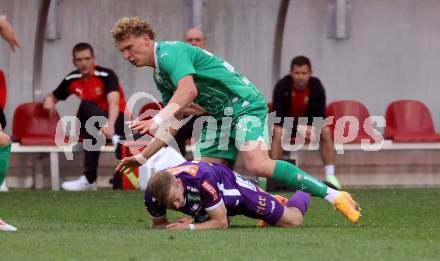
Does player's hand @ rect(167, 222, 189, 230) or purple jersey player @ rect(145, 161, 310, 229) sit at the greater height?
purple jersey player @ rect(145, 161, 310, 229)

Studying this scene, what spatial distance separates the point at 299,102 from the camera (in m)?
14.7

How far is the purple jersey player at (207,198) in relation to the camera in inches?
334

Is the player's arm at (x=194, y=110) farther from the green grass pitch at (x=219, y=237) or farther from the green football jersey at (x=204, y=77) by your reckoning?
the green grass pitch at (x=219, y=237)

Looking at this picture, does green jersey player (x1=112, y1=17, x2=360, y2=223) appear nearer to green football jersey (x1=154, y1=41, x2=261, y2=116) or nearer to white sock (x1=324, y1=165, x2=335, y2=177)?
green football jersey (x1=154, y1=41, x2=261, y2=116)

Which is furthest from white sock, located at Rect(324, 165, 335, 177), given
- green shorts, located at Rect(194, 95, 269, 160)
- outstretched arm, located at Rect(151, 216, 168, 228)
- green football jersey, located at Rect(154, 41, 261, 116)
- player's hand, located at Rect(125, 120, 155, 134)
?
player's hand, located at Rect(125, 120, 155, 134)

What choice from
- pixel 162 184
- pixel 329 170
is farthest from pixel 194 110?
pixel 329 170

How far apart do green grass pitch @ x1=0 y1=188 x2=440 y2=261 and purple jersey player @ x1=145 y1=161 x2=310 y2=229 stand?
0.16m

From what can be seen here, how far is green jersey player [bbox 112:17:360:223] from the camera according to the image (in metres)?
8.94

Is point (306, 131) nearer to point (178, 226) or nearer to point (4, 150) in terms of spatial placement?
point (178, 226)

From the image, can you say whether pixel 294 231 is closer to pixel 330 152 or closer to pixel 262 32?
pixel 330 152

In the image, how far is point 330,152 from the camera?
14812 millimetres

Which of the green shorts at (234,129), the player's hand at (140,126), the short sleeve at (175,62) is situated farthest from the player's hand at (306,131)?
the player's hand at (140,126)

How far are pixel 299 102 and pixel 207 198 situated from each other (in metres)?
6.11

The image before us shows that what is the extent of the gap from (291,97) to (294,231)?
19.8 feet
